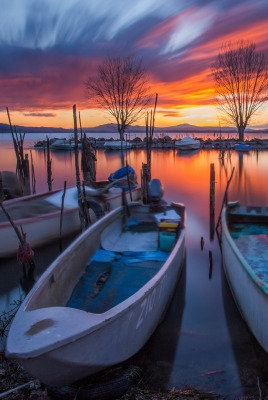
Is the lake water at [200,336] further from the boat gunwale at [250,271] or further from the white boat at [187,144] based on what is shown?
the white boat at [187,144]

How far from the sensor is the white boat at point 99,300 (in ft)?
11.0

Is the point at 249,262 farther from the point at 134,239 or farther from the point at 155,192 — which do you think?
the point at 155,192

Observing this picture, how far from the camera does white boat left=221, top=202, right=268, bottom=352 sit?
483cm

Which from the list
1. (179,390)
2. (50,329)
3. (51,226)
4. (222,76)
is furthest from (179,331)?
(222,76)


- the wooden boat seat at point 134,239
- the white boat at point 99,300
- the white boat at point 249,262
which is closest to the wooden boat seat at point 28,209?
the white boat at point 99,300

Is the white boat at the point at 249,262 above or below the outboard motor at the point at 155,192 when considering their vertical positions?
below

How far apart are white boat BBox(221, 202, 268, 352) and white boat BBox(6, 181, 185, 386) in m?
1.09

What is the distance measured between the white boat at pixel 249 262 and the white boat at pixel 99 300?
1.09 m

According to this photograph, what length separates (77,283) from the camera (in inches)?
239

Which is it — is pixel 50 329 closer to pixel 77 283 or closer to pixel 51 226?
pixel 77 283

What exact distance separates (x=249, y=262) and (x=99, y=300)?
2976mm

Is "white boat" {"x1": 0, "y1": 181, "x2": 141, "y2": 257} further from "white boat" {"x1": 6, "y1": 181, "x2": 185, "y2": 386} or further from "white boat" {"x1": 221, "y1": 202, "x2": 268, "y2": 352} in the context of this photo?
"white boat" {"x1": 221, "y1": 202, "x2": 268, "y2": 352}

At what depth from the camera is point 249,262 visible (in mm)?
6734

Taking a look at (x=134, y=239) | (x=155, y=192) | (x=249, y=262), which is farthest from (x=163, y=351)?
(x=155, y=192)
